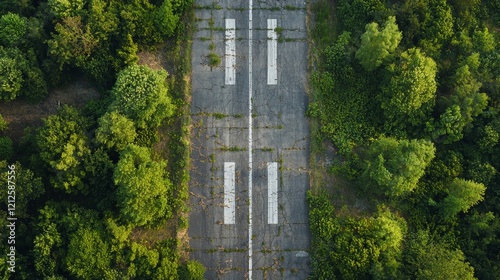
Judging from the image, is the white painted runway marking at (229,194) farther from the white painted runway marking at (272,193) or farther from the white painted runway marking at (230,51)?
the white painted runway marking at (230,51)

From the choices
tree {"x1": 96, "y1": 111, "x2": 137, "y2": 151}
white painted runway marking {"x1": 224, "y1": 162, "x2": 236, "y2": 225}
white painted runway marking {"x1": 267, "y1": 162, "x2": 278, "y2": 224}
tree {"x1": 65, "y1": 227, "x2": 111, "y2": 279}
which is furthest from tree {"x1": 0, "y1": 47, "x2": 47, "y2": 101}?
white painted runway marking {"x1": 267, "y1": 162, "x2": 278, "y2": 224}

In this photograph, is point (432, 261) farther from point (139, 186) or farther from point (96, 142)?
point (96, 142)

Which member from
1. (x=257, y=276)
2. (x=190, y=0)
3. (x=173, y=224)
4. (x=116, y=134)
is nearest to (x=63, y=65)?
(x=116, y=134)

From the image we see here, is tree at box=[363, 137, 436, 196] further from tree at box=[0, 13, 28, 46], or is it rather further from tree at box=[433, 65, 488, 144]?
tree at box=[0, 13, 28, 46]

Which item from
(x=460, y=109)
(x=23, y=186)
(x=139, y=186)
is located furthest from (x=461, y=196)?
(x=23, y=186)

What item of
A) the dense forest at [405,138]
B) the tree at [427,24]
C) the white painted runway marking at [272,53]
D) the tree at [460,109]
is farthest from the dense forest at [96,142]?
the tree at [460,109]
